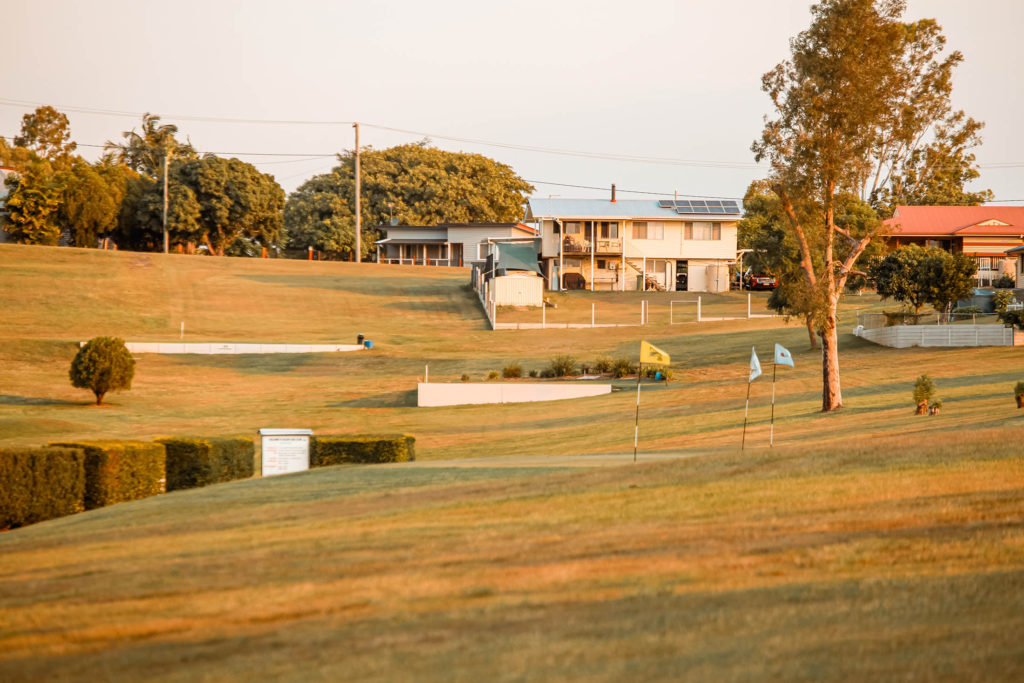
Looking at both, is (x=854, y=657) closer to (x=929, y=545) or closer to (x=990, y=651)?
(x=990, y=651)

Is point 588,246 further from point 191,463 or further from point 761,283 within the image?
point 191,463

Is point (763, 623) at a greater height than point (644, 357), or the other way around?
point (644, 357)

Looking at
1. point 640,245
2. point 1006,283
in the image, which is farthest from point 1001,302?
point 640,245

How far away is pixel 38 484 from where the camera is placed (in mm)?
18344

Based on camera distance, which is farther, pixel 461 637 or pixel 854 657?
pixel 461 637

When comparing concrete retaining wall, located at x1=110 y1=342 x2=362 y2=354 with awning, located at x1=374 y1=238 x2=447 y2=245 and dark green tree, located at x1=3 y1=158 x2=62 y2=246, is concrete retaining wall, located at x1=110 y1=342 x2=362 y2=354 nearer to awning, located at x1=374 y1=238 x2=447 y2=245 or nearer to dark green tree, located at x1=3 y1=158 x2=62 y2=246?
dark green tree, located at x1=3 y1=158 x2=62 y2=246

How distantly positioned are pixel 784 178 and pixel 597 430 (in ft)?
33.0

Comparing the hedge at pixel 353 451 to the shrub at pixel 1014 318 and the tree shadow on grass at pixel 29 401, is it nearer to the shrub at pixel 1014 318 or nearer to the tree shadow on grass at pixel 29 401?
the tree shadow on grass at pixel 29 401

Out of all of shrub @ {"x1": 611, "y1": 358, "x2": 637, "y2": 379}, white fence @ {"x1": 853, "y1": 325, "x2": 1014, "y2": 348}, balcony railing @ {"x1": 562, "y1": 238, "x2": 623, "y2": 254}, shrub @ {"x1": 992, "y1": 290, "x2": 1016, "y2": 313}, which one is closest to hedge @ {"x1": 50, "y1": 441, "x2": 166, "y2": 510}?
shrub @ {"x1": 611, "y1": 358, "x2": 637, "y2": 379}

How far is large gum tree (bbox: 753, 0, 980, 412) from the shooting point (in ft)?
100

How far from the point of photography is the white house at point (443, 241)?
91.2 metres

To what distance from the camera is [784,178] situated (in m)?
31.9

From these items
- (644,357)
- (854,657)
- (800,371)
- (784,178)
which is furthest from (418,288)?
(854,657)

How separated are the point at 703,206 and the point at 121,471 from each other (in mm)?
68677
